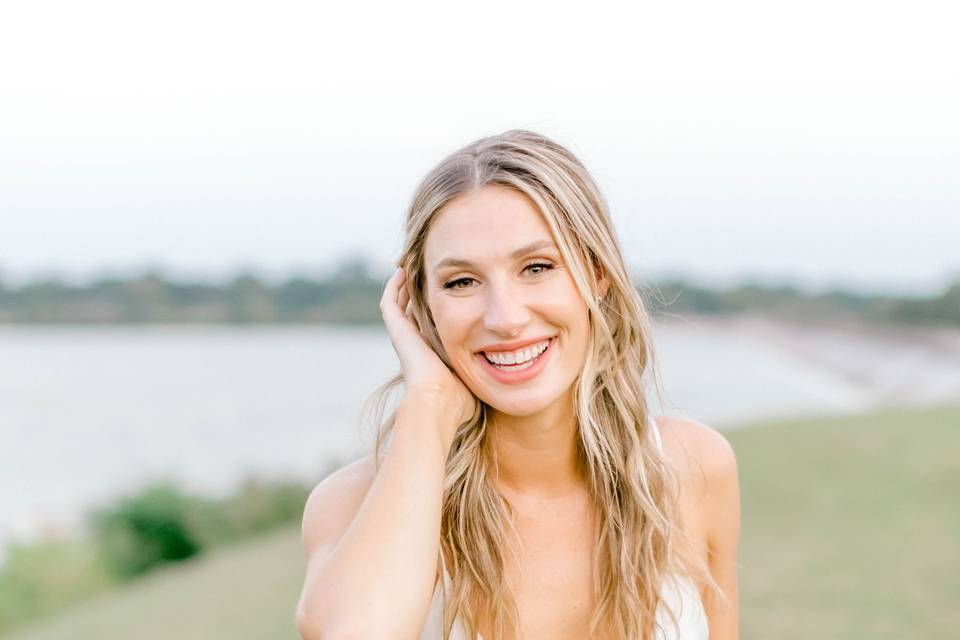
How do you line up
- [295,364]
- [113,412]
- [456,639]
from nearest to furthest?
[456,639] → [113,412] → [295,364]

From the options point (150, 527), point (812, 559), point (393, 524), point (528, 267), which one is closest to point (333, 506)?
point (393, 524)

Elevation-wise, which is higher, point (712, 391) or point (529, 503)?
point (529, 503)

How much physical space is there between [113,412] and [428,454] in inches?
734

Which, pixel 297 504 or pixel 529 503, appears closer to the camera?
pixel 529 503

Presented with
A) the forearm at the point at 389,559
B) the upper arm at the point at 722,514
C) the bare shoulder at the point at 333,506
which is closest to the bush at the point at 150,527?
the bare shoulder at the point at 333,506

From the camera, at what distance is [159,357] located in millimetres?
24828

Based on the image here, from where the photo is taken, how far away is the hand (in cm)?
271

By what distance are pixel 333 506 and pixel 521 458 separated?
0.59m

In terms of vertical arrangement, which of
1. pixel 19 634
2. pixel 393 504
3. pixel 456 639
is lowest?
pixel 19 634

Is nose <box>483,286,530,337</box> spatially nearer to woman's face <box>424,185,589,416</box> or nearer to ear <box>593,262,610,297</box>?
woman's face <box>424,185,589,416</box>

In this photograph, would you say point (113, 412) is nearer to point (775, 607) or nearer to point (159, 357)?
A: point (159, 357)

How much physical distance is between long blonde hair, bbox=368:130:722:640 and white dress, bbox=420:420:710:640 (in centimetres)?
3

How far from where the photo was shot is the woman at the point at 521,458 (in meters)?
2.50

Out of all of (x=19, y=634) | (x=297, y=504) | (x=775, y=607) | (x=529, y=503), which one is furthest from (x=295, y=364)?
(x=529, y=503)
